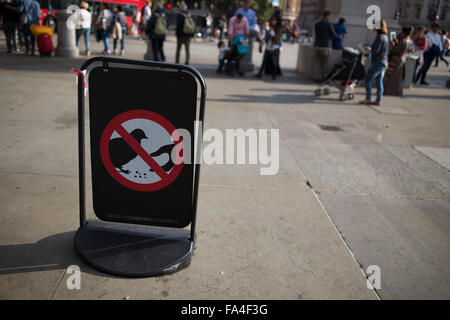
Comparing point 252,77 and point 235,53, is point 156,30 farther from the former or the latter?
point 252,77

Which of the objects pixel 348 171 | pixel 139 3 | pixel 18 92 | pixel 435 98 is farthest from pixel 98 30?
pixel 139 3

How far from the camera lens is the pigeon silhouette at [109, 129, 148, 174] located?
270 centimetres

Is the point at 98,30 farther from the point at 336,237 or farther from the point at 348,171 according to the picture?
the point at 336,237

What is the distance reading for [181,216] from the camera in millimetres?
2875

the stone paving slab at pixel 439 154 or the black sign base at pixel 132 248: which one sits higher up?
the stone paving slab at pixel 439 154

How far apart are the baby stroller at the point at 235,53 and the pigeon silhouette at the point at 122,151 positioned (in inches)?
393

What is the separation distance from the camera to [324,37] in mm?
12227

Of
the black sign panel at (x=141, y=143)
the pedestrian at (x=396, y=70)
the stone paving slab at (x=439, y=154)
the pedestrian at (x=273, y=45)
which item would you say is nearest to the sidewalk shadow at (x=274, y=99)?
the pedestrian at (x=396, y=70)

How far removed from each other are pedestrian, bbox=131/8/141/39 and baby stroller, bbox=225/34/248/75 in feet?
60.9

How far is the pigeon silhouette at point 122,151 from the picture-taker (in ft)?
8.86

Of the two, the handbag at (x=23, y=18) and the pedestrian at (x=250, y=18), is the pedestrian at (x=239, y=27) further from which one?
the handbag at (x=23, y=18)

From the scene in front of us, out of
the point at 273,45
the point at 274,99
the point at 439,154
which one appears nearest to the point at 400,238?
the point at 439,154
